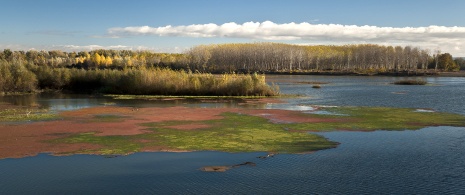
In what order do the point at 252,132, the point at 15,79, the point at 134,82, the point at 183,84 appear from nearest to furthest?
1. the point at 252,132
2. the point at 183,84
3. the point at 134,82
4. the point at 15,79

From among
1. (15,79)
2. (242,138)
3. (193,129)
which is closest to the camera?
(242,138)

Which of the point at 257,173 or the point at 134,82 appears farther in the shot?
the point at 134,82

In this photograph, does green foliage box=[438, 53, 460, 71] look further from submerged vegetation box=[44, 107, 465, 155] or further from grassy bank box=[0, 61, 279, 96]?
submerged vegetation box=[44, 107, 465, 155]

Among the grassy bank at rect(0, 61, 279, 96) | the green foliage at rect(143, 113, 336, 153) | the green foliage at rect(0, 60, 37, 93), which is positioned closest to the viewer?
the green foliage at rect(143, 113, 336, 153)

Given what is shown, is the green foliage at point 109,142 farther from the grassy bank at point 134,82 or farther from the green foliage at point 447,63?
the green foliage at point 447,63

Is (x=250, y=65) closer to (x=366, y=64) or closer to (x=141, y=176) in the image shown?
→ (x=366, y=64)

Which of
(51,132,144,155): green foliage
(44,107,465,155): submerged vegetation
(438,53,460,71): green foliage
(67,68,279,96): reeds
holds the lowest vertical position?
(51,132,144,155): green foliage

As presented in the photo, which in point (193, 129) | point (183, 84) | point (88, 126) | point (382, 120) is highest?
point (183, 84)

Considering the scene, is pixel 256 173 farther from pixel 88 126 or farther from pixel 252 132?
pixel 88 126

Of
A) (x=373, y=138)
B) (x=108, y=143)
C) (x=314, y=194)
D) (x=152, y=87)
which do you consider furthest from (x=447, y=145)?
(x=152, y=87)

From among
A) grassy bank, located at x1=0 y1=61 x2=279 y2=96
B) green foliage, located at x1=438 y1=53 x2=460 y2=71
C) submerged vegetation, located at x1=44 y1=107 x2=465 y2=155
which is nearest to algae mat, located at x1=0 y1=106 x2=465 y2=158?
submerged vegetation, located at x1=44 y1=107 x2=465 y2=155


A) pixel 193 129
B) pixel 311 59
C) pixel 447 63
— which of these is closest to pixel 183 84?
pixel 193 129

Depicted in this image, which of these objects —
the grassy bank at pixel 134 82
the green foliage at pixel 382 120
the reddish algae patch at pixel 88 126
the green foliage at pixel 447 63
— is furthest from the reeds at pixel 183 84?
the green foliage at pixel 447 63

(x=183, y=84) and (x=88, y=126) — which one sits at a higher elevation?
(x=183, y=84)
